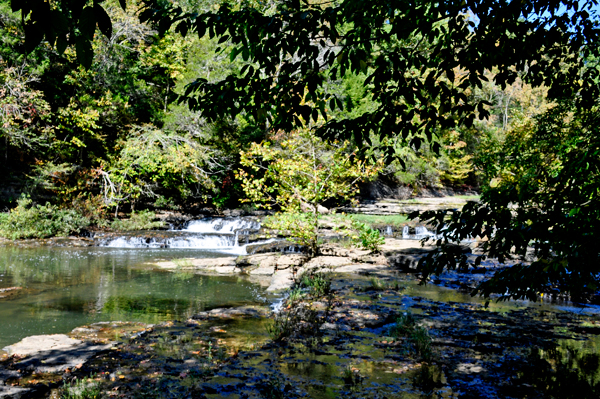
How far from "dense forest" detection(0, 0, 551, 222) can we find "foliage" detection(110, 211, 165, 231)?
34.9 inches

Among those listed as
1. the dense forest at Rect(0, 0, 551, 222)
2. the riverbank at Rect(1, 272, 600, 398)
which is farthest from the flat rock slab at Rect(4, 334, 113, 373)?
the dense forest at Rect(0, 0, 551, 222)

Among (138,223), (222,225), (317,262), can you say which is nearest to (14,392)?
(317,262)

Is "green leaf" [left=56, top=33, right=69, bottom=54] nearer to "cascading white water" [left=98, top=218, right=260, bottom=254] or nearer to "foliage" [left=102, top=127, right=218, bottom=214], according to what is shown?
"cascading white water" [left=98, top=218, right=260, bottom=254]

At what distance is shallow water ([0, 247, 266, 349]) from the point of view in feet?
22.8

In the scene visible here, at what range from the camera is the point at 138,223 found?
18422 millimetres

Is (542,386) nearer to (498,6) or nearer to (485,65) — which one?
(485,65)

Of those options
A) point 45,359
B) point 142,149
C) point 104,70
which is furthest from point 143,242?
point 45,359

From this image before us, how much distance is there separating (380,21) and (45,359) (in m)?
4.90

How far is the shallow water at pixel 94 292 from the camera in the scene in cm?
695

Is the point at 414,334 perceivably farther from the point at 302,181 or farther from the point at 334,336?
the point at 302,181

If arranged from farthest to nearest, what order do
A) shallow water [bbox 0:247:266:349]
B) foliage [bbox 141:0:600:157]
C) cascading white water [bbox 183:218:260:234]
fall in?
cascading white water [bbox 183:218:260:234] → shallow water [bbox 0:247:266:349] → foliage [bbox 141:0:600:157]

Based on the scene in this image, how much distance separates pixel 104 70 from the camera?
62.4ft

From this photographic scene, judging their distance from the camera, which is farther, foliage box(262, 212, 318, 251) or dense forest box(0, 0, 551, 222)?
dense forest box(0, 0, 551, 222)

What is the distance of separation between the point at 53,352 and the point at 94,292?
430cm
